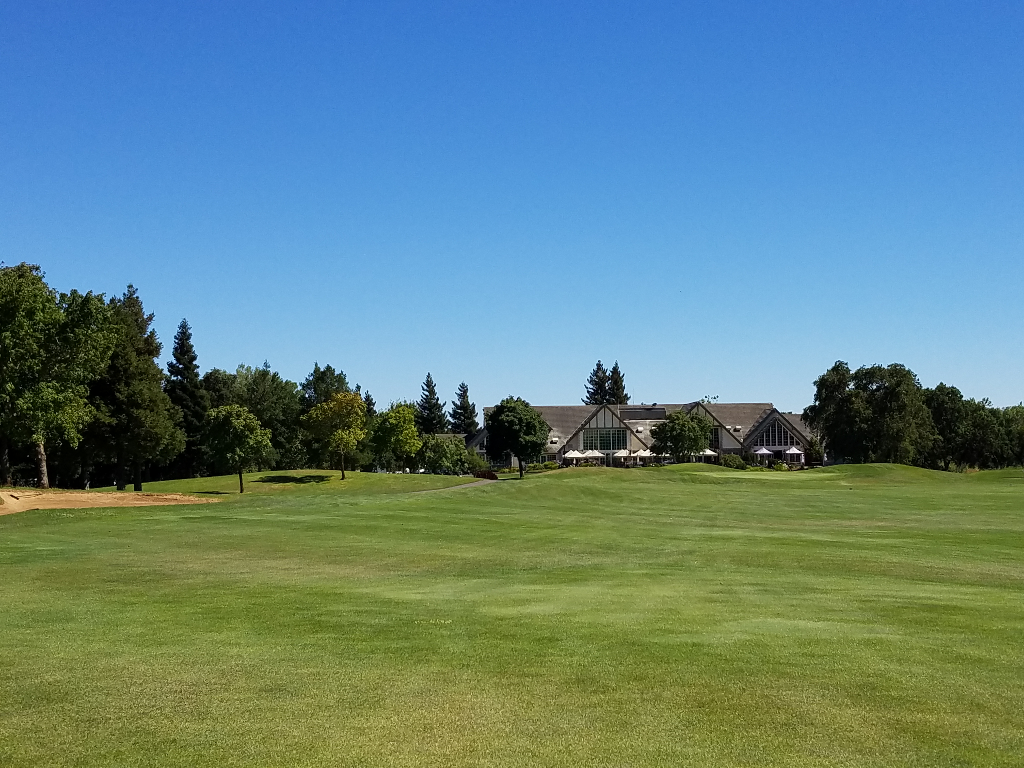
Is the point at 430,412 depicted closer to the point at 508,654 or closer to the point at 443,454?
the point at 443,454

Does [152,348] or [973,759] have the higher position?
[152,348]

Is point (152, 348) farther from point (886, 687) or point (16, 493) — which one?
point (886, 687)

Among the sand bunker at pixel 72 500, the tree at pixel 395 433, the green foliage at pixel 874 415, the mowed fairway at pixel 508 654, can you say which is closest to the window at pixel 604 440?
the green foliage at pixel 874 415

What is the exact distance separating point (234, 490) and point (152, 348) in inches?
539

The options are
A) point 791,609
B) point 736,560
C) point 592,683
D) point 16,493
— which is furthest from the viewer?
point 16,493

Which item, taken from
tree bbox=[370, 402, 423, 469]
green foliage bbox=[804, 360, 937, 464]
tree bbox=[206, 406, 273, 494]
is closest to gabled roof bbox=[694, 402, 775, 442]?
green foliage bbox=[804, 360, 937, 464]

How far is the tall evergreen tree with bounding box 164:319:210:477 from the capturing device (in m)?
98.4

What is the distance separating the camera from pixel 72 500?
4197 cm

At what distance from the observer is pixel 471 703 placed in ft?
28.4

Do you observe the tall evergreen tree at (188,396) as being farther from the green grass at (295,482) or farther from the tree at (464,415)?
the tree at (464,415)

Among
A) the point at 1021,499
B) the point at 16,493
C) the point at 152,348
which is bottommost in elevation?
the point at 1021,499

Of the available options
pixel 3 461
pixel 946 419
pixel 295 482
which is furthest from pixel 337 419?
pixel 946 419

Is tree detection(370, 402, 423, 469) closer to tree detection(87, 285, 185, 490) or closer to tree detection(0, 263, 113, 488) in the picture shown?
tree detection(87, 285, 185, 490)

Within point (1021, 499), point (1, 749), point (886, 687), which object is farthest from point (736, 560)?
point (1021, 499)
